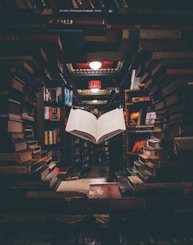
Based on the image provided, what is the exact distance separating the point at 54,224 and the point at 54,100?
3.55m

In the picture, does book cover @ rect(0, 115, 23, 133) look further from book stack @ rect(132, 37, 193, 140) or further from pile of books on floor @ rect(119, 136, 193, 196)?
book stack @ rect(132, 37, 193, 140)

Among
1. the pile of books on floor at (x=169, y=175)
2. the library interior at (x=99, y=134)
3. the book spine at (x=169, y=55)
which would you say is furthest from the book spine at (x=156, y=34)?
the pile of books on floor at (x=169, y=175)

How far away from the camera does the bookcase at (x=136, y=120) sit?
421cm

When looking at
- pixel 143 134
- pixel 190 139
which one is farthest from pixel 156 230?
pixel 143 134

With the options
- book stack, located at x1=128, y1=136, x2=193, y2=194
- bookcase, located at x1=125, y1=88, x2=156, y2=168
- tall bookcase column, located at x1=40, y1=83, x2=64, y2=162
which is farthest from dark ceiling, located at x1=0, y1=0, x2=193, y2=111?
tall bookcase column, located at x1=40, y1=83, x2=64, y2=162

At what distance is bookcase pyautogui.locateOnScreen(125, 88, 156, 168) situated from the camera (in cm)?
421

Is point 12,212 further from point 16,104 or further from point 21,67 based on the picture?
point 21,67

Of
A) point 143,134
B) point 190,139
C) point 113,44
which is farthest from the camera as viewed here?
point 143,134

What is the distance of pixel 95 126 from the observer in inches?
61.5

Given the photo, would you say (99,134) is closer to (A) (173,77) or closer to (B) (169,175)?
(B) (169,175)

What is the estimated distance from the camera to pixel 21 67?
1.51 metres

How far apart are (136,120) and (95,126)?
9.76 feet

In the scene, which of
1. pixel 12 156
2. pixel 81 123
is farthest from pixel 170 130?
pixel 12 156

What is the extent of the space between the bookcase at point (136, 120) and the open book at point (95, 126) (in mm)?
2750
